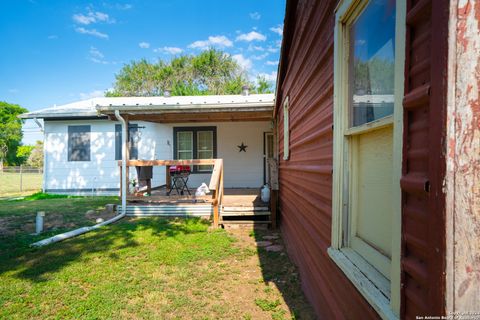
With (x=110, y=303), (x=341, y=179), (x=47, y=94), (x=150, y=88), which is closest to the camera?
(x=341, y=179)

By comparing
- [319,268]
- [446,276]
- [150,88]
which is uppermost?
[150,88]

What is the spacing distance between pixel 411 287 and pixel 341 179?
3.03 feet

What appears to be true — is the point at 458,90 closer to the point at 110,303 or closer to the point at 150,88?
the point at 110,303

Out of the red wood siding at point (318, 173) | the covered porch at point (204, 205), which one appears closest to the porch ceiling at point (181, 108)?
the covered porch at point (204, 205)

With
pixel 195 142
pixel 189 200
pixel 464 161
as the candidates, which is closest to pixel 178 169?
pixel 189 200

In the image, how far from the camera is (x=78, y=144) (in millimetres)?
10438

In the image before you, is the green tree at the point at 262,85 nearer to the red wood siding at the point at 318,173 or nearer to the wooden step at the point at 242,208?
the wooden step at the point at 242,208

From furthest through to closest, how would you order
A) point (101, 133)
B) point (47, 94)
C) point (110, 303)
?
point (47, 94) < point (101, 133) < point (110, 303)

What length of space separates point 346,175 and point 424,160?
3.02 feet

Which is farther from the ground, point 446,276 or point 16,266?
point 446,276

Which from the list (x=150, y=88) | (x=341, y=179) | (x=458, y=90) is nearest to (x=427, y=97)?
(x=458, y=90)

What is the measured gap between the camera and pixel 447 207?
764mm

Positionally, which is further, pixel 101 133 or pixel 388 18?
pixel 101 133

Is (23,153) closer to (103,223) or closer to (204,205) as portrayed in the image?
(103,223)
